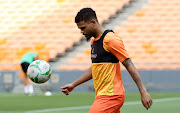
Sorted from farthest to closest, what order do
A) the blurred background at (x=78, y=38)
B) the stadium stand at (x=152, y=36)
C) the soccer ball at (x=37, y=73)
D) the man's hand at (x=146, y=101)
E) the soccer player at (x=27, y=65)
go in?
Result: the stadium stand at (x=152, y=36), the blurred background at (x=78, y=38), the soccer player at (x=27, y=65), the soccer ball at (x=37, y=73), the man's hand at (x=146, y=101)

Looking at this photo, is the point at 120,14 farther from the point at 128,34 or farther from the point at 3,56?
the point at 3,56

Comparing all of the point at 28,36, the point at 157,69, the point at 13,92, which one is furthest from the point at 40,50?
the point at 157,69

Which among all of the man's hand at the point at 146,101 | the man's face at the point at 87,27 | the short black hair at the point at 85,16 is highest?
the short black hair at the point at 85,16

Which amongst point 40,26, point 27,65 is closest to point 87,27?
point 27,65

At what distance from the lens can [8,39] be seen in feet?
75.2

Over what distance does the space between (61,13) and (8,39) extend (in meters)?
2.94

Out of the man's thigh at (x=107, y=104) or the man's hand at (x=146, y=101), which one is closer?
the man's hand at (x=146, y=101)

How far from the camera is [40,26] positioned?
75.4 feet

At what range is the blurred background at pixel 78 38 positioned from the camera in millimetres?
19484

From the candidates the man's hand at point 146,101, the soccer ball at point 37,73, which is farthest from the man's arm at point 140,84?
the soccer ball at point 37,73

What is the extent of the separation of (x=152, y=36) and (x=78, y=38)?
140 inches

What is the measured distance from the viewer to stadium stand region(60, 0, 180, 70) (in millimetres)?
20641

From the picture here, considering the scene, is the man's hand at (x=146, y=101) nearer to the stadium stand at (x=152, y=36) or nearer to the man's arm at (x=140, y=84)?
the man's arm at (x=140, y=84)

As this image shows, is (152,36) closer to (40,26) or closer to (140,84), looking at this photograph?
(40,26)
